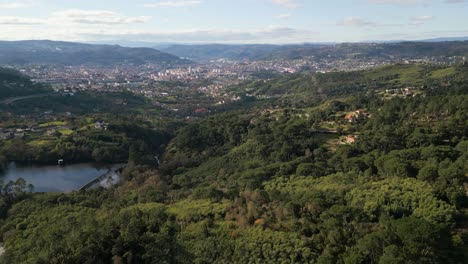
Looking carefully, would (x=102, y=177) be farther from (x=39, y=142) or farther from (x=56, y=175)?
(x=39, y=142)

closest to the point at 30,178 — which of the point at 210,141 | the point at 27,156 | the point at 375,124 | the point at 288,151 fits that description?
the point at 27,156

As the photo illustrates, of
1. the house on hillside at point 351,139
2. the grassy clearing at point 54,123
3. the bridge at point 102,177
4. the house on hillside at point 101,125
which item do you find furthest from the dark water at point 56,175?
the house on hillside at point 351,139

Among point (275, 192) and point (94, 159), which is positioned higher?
point (275, 192)

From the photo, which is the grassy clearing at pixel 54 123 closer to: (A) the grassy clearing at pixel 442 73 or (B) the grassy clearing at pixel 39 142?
(B) the grassy clearing at pixel 39 142

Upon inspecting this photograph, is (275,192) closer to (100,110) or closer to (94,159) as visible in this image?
(94,159)

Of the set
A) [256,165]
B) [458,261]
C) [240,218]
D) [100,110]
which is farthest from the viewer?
[100,110]

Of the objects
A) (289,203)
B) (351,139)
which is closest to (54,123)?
(351,139)
